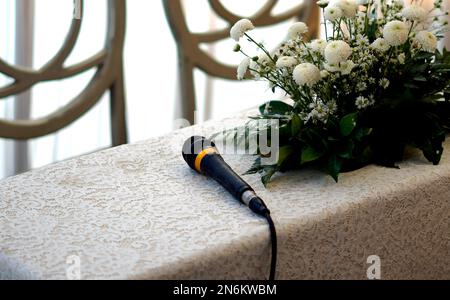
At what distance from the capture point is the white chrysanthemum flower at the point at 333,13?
1.34m

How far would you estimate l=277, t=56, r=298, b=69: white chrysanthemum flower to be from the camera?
135 centimetres

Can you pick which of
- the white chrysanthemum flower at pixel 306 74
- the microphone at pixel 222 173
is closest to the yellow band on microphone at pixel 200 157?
the microphone at pixel 222 173

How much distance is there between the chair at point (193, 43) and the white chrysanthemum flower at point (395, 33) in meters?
1.13

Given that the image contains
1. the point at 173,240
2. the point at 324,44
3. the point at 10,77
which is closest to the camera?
the point at 173,240

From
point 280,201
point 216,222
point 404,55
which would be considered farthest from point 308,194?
point 404,55

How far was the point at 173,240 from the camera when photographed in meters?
1.13

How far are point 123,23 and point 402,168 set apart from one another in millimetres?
1142

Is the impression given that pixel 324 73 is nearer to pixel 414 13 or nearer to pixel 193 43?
pixel 414 13

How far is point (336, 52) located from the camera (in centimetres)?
129

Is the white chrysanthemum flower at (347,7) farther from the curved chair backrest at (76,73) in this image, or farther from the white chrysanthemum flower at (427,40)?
the curved chair backrest at (76,73)

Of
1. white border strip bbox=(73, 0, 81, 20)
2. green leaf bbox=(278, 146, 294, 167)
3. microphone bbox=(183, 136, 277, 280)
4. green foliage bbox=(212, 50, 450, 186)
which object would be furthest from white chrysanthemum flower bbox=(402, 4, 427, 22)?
white border strip bbox=(73, 0, 81, 20)

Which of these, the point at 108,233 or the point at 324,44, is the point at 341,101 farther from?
the point at 108,233

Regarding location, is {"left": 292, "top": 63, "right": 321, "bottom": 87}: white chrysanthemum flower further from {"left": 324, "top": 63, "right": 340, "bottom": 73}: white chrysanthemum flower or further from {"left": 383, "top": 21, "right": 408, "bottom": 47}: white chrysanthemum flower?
{"left": 383, "top": 21, "right": 408, "bottom": 47}: white chrysanthemum flower

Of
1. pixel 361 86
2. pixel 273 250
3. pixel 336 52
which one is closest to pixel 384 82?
pixel 361 86
